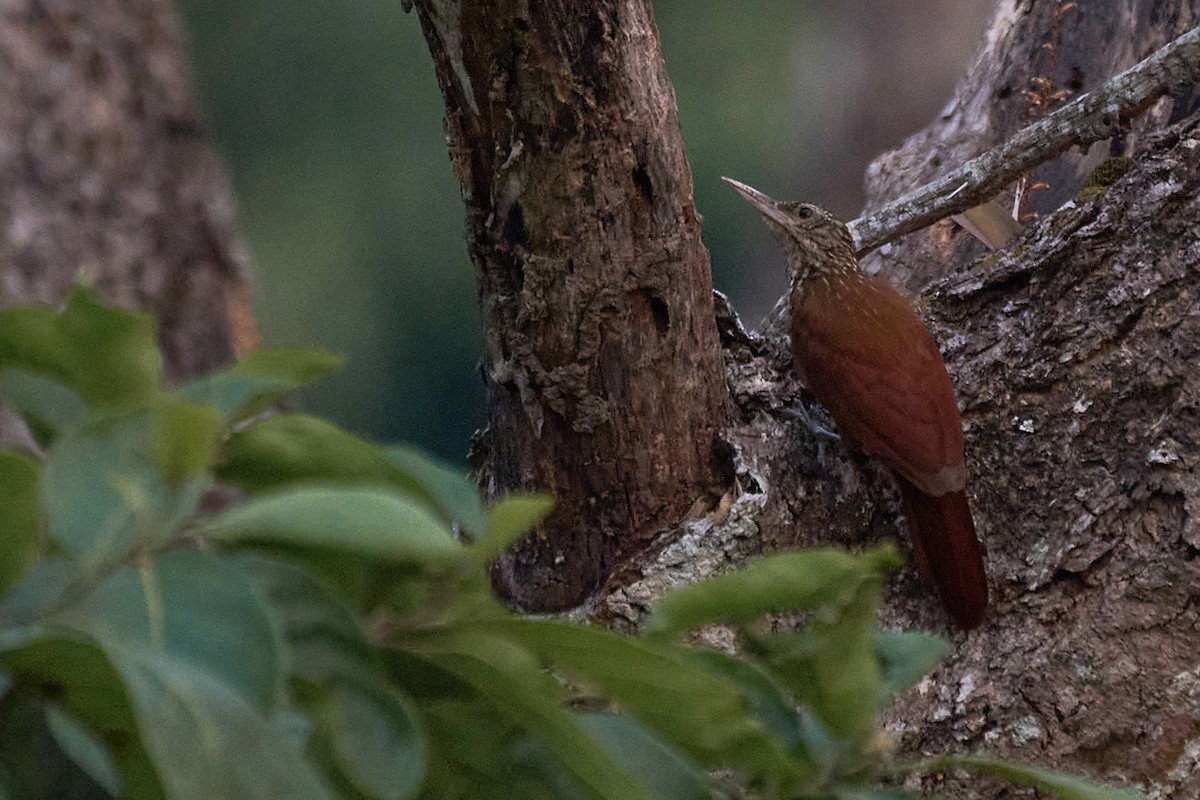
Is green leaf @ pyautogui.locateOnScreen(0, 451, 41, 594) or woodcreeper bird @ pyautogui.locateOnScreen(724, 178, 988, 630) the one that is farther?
woodcreeper bird @ pyautogui.locateOnScreen(724, 178, 988, 630)

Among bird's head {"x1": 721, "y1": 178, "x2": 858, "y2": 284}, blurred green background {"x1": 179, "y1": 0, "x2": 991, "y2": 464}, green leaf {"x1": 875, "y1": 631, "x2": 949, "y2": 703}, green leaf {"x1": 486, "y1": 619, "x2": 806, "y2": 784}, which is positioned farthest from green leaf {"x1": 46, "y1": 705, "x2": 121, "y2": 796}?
blurred green background {"x1": 179, "y1": 0, "x2": 991, "y2": 464}

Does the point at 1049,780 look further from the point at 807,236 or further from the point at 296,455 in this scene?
the point at 807,236

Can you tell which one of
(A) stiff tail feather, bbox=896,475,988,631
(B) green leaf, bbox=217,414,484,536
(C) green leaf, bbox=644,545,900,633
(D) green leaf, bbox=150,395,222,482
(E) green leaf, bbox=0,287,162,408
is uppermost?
(E) green leaf, bbox=0,287,162,408

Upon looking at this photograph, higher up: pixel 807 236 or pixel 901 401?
pixel 807 236

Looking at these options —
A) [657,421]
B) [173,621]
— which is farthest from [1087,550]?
[173,621]

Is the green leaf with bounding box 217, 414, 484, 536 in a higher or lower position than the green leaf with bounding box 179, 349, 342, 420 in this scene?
lower

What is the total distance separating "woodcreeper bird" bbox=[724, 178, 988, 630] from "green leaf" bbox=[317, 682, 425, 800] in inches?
40.1

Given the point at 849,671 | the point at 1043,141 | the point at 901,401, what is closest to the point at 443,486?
the point at 849,671

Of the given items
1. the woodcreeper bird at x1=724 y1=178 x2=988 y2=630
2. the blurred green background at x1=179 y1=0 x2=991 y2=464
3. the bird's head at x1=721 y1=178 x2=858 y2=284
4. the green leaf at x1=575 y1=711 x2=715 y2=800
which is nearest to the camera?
the green leaf at x1=575 y1=711 x2=715 y2=800

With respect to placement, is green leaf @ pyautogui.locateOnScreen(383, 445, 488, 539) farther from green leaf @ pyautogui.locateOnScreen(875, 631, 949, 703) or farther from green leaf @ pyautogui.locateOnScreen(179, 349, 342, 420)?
green leaf @ pyautogui.locateOnScreen(875, 631, 949, 703)

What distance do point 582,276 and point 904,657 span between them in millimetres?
848

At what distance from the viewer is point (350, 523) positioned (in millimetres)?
259

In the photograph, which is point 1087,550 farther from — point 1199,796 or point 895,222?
point 895,222

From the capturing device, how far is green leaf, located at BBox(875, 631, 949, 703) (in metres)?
0.42
